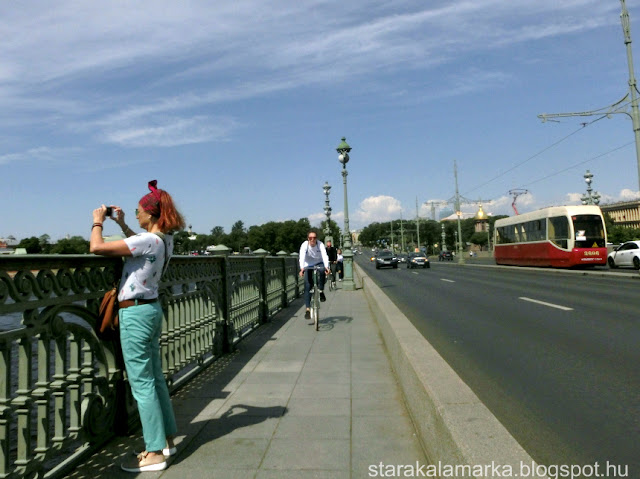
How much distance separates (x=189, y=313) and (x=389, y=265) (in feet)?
142

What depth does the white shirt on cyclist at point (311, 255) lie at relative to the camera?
10133 millimetres

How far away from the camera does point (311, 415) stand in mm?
4414

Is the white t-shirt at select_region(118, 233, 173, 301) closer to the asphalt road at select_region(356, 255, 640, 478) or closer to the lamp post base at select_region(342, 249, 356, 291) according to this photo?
the asphalt road at select_region(356, 255, 640, 478)

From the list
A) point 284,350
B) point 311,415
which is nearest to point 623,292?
point 284,350

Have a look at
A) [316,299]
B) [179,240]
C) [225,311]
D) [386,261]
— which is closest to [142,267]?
[179,240]

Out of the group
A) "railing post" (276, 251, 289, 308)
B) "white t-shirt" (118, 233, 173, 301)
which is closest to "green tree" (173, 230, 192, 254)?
"white t-shirt" (118, 233, 173, 301)

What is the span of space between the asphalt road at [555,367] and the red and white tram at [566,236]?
1437cm

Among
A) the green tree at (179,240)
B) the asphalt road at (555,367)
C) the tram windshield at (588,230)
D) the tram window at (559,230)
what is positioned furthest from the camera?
the tram window at (559,230)

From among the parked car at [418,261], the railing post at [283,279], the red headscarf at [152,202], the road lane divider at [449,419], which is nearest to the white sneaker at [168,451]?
the red headscarf at [152,202]

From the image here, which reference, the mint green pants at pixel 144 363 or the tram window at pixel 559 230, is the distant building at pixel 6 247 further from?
the tram window at pixel 559 230

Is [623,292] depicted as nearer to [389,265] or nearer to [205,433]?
[205,433]

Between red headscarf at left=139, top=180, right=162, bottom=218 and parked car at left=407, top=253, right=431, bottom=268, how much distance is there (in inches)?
1636

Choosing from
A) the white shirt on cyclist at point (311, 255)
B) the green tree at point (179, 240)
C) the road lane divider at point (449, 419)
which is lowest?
the road lane divider at point (449, 419)

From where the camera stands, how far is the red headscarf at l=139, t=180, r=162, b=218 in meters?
3.51
